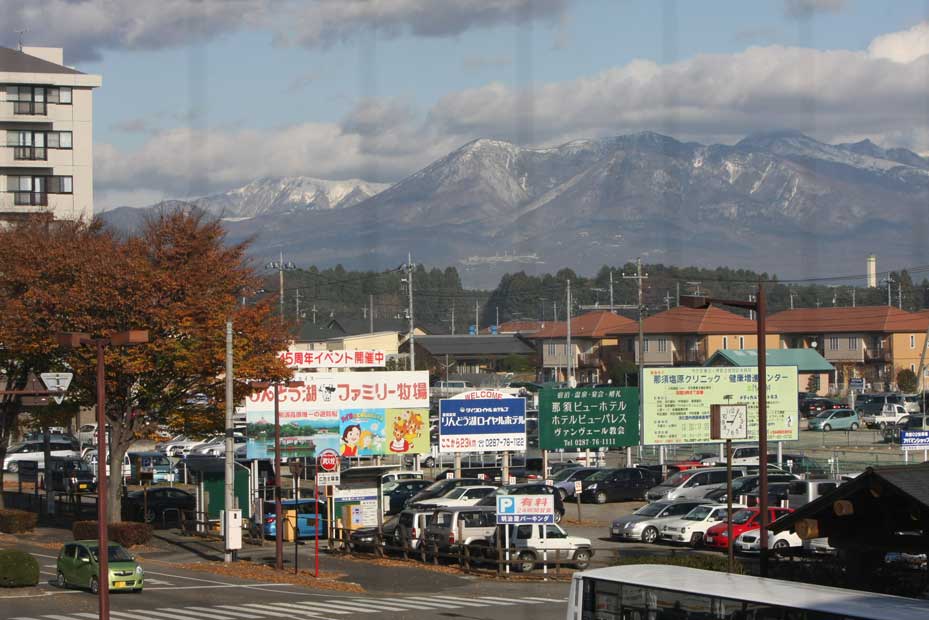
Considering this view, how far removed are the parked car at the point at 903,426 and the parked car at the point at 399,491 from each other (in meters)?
32.0

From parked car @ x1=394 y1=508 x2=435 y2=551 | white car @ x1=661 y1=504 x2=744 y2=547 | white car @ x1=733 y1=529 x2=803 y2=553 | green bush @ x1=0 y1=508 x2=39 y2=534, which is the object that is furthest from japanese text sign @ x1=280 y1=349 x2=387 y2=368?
white car @ x1=733 y1=529 x2=803 y2=553

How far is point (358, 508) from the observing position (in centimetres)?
3897

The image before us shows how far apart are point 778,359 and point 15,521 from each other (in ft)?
217

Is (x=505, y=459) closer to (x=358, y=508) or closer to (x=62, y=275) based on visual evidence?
(x=358, y=508)

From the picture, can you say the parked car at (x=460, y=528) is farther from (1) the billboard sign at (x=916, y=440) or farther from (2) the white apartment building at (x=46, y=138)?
(2) the white apartment building at (x=46, y=138)

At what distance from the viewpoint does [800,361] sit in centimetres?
9688

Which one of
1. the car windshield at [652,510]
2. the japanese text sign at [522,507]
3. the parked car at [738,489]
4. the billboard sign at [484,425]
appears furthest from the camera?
the billboard sign at [484,425]

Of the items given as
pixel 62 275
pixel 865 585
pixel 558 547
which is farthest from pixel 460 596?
pixel 62 275

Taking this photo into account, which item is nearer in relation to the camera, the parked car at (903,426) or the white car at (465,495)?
the white car at (465,495)

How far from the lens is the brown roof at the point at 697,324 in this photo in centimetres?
11575

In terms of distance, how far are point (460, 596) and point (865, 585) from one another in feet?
42.0

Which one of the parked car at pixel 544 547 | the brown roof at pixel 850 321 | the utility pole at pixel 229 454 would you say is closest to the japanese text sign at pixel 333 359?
the utility pole at pixel 229 454

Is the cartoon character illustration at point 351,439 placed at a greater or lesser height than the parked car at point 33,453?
greater

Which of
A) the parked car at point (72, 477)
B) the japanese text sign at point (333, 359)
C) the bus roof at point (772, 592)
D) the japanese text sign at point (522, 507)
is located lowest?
the parked car at point (72, 477)
